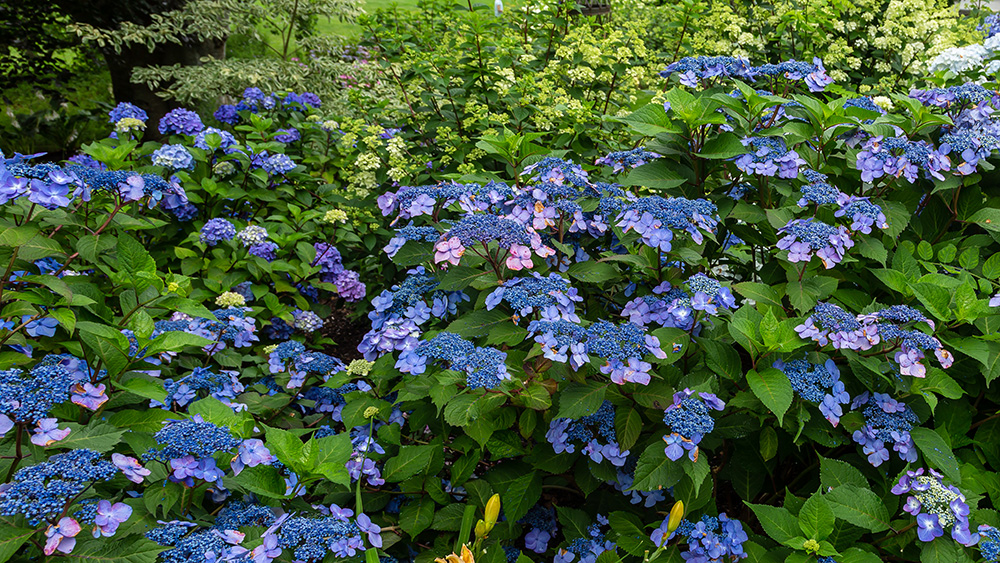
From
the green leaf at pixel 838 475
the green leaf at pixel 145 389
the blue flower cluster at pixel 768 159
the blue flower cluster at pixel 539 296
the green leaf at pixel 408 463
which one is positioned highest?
the blue flower cluster at pixel 768 159

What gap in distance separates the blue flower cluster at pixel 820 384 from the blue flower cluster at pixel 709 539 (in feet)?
1.18

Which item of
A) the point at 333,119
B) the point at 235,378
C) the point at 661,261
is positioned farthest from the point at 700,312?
the point at 333,119

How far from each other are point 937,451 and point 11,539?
201cm

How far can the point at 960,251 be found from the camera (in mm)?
2084

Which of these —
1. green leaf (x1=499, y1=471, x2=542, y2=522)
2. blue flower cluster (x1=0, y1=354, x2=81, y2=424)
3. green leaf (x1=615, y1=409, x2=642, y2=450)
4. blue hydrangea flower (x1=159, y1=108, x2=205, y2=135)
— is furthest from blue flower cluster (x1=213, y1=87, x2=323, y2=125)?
green leaf (x1=615, y1=409, x2=642, y2=450)

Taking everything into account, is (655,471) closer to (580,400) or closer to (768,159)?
(580,400)

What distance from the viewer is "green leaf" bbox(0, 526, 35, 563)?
119 cm

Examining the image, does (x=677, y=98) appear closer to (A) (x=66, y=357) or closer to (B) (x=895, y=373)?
(B) (x=895, y=373)

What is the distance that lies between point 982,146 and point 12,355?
289 centimetres

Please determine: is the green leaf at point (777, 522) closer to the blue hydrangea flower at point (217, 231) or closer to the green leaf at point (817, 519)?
the green leaf at point (817, 519)

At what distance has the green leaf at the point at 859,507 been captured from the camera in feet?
4.98

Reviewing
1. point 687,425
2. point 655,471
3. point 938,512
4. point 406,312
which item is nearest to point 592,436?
point 655,471

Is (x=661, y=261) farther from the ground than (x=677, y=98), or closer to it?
closer to it

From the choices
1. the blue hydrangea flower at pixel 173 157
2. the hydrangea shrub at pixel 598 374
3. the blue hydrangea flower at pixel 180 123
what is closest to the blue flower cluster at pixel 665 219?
the hydrangea shrub at pixel 598 374
